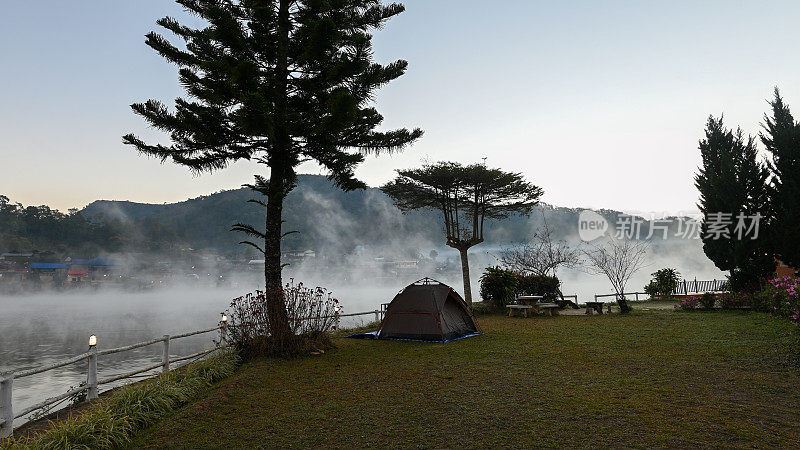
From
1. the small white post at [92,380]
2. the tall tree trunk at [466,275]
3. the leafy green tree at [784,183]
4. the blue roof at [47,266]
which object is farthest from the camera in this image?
the blue roof at [47,266]

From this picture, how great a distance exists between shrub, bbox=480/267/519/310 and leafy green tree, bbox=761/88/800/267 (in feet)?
36.4

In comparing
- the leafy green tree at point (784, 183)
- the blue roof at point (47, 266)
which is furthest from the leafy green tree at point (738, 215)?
the blue roof at point (47, 266)

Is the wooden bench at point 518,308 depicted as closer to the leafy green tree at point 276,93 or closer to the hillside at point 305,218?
the leafy green tree at point 276,93

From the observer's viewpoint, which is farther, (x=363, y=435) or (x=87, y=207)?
(x=87, y=207)

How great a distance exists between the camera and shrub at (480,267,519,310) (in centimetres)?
1928

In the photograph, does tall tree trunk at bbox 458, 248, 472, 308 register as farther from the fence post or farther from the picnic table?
the fence post

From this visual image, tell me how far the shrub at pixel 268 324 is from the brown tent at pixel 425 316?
2143 mm

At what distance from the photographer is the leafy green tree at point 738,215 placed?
61.6ft

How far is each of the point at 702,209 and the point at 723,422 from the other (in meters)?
22.1

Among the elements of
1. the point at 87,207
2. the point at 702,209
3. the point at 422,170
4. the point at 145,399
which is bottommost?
the point at 145,399

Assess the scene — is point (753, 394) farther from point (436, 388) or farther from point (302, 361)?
point (302, 361)

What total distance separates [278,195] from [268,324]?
3174 mm

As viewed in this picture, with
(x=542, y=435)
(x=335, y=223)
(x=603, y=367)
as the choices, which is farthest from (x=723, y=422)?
(x=335, y=223)

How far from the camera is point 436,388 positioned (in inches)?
264
